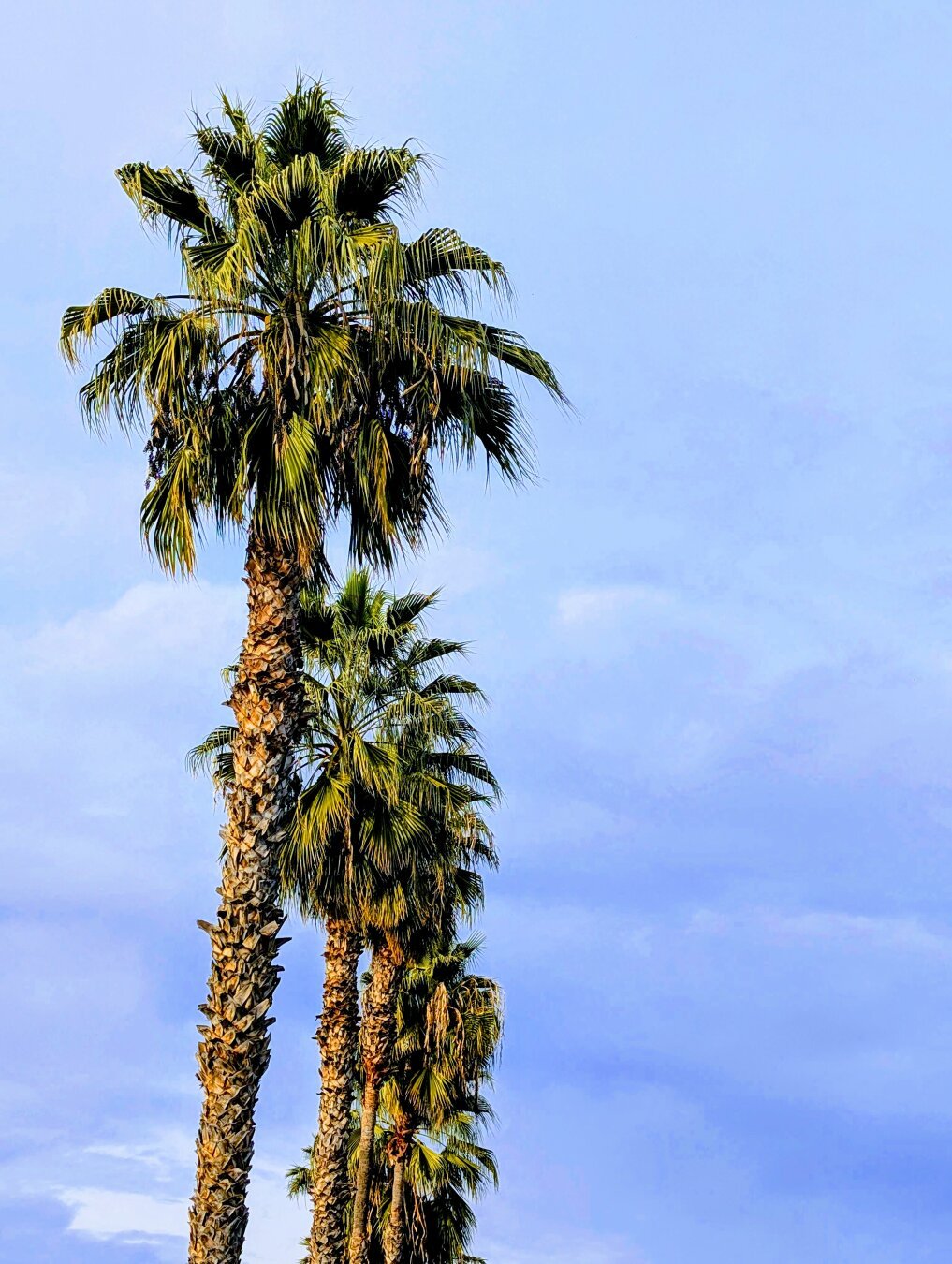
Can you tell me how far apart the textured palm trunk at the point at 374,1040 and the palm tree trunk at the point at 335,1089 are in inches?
92.4

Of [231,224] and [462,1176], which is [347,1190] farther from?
[231,224]

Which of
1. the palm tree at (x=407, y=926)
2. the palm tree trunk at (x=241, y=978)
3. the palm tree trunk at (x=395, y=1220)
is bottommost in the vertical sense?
the palm tree trunk at (x=241, y=978)

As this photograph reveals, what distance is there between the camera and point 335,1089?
23031 mm

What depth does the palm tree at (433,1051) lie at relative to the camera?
97.4 ft

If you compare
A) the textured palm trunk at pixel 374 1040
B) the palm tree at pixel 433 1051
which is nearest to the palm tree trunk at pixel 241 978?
the textured palm trunk at pixel 374 1040

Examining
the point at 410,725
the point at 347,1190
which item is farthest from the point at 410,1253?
the point at 410,725

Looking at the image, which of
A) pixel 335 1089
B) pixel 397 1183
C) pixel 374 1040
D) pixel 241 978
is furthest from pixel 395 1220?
pixel 241 978

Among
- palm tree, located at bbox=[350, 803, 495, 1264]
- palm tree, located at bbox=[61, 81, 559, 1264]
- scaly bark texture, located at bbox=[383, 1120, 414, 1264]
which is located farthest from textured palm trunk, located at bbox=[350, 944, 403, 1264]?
palm tree, located at bbox=[61, 81, 559, 1264]

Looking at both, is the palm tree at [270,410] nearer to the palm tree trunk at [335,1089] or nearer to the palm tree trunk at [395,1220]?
the palm tree trunk at [335,1089]

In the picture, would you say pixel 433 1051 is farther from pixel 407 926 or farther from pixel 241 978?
pixel 241 978

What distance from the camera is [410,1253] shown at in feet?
105

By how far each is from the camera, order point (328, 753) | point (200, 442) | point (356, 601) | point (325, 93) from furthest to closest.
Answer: point (356, 601), point (328, 753), point (325, 93), point (200, 442)

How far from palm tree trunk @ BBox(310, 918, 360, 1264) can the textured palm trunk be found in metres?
2.35

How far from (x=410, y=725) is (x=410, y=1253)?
13993 mm
